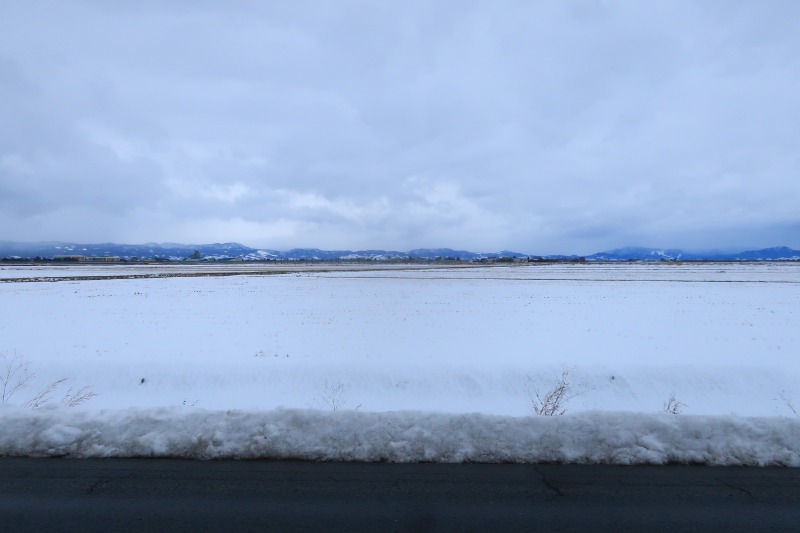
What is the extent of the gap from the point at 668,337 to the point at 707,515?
16325mm

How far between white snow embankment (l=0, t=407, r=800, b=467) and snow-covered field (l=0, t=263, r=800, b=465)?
2 cm

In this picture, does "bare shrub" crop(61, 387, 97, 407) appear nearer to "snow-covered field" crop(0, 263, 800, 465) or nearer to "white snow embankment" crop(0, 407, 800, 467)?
"snow-covered field" crop(0, 263, 800, 465)

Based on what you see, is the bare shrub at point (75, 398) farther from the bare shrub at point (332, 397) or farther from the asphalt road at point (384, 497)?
the bare shrub at point (332, 397)

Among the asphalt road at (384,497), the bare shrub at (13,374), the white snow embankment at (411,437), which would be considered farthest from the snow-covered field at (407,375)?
the asphalt road at (384,497)

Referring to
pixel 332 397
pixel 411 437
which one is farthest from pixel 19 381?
pixel 411 437

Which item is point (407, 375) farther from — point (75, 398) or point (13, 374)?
point (13, 374)

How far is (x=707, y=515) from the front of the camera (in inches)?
177

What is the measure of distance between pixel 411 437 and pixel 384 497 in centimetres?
114

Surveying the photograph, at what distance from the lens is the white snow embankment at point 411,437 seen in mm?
5645

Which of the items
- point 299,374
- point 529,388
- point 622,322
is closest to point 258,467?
point 299,374

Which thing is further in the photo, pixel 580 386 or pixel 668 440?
pixel 580 386

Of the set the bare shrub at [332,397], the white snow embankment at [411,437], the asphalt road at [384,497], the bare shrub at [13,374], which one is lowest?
the bare shrub at [332,397]

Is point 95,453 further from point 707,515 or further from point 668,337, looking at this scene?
point 668,337

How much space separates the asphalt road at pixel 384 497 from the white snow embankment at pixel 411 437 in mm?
177
